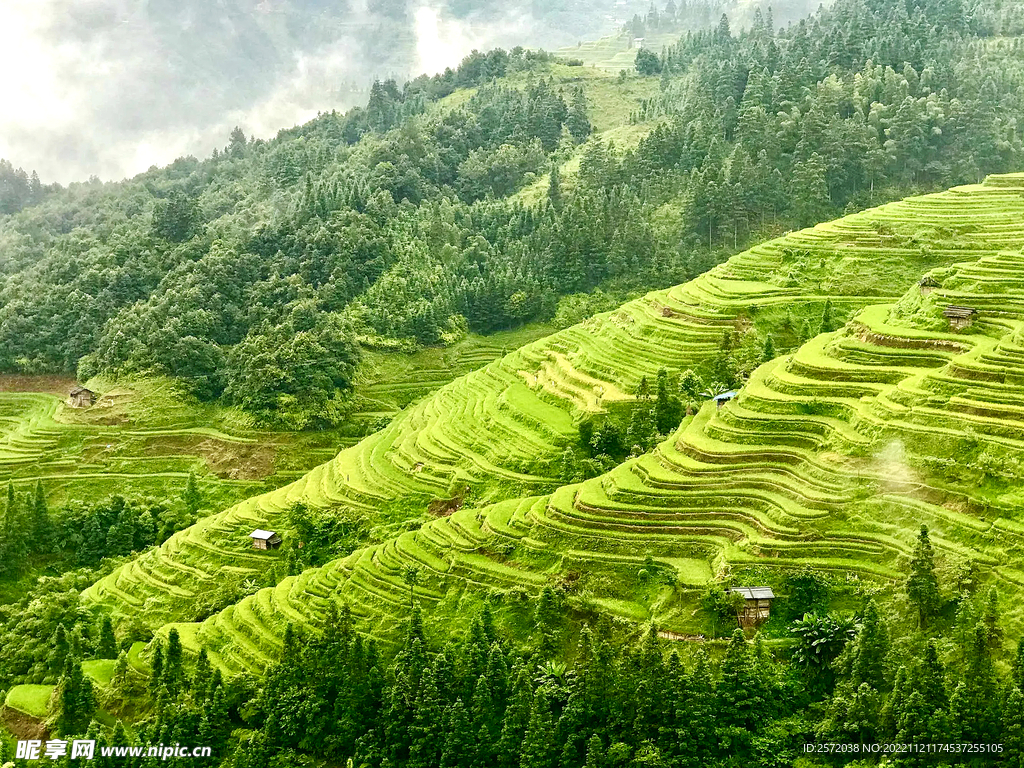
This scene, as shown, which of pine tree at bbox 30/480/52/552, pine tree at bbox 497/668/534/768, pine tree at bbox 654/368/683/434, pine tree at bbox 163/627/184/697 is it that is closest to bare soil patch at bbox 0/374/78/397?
pine tree at bbox 30/480/52/552

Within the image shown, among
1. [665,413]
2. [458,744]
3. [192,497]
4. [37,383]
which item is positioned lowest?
[458,744]

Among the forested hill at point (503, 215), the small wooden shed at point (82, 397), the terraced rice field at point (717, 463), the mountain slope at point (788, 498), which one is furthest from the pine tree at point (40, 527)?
the mountain slope at point (788, 498)

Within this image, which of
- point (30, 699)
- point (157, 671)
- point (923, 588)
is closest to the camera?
point (923, 588)

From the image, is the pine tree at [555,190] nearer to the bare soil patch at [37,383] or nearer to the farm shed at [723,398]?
the bare soil patch at [37,383]

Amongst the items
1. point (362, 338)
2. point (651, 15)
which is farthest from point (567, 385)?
point (651, 15)

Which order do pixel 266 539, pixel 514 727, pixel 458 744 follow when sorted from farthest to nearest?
pixel 266 539
pixel 458 744
pixel 514 727

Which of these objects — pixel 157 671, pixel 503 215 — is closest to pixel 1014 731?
pixel 157 671

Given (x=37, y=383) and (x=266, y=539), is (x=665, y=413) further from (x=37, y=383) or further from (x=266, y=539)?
(x=37, y=383)
